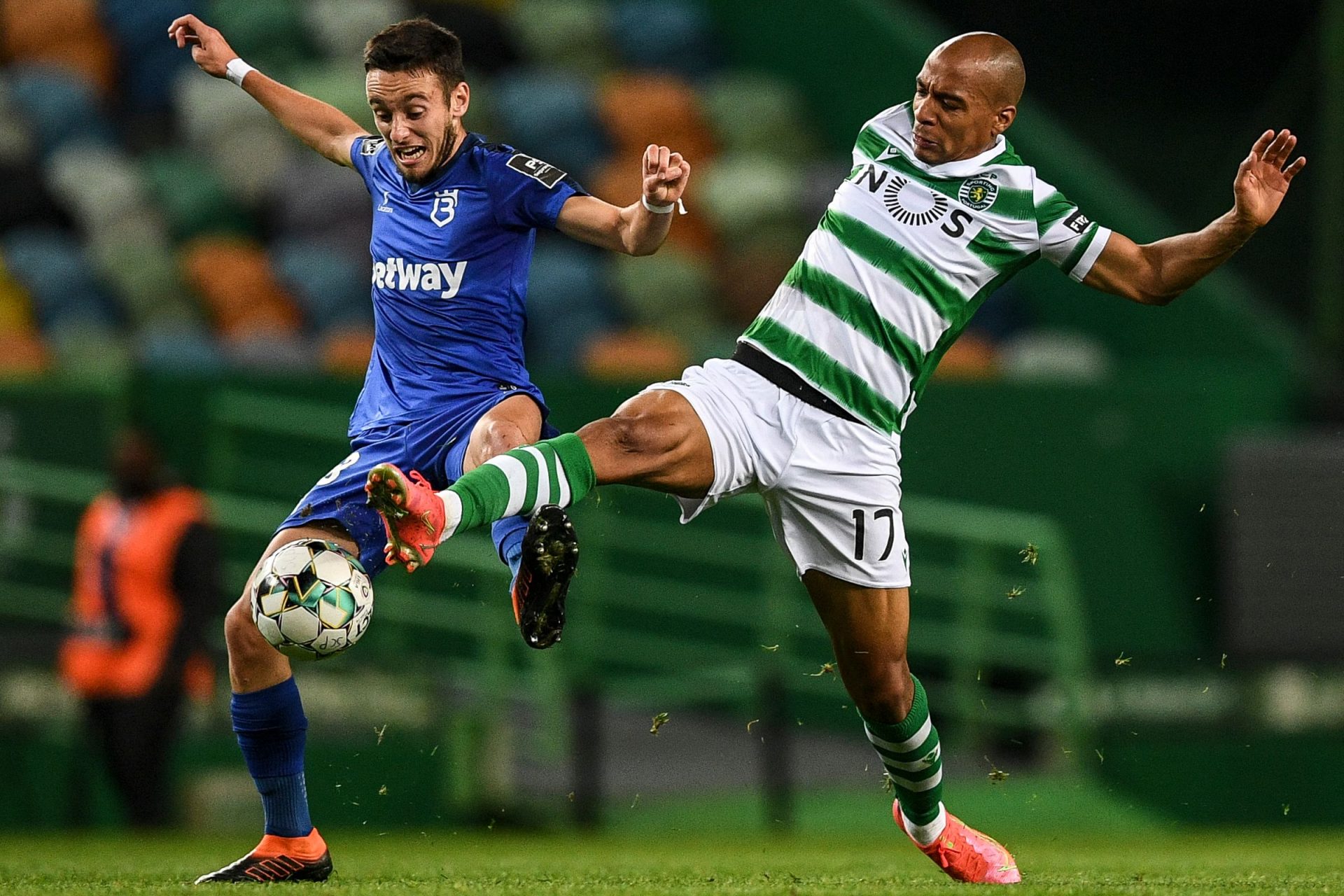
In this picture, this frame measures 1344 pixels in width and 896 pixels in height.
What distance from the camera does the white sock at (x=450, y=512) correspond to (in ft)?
18.3

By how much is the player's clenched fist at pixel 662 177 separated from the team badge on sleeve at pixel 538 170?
454 millimetres

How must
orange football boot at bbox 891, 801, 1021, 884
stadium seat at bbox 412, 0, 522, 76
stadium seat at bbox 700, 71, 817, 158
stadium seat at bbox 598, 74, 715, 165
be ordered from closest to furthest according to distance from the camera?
orange football boot at bbox 891, 801, 1021, 884 < stadium seat at bbox 598, 74, 715, 165 < stadium seat at bbox 700, 71, 817, 158 < stadium seat at bbox 412, 0, 522, 76

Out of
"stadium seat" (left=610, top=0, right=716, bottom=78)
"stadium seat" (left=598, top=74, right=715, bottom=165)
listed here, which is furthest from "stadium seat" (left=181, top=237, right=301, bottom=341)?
"stadium seat" (left=610, top=0, right=716, bottom=78)

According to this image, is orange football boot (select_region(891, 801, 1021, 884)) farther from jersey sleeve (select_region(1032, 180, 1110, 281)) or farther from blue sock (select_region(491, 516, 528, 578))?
jersey sleeve (select_region(1032, 180, 1110, 281))

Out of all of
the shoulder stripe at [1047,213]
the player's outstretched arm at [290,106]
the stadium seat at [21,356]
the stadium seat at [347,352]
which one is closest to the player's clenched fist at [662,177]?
the shoulder stripe at [1047,213]

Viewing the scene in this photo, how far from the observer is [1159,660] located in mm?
11656

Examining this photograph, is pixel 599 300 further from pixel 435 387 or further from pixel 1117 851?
pixel 435 387

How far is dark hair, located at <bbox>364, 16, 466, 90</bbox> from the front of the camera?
6285 millimetres

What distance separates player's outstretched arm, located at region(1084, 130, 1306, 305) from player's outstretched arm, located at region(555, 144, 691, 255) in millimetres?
1348

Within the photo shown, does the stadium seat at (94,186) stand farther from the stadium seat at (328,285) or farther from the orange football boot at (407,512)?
the orange football boot at (407,512)

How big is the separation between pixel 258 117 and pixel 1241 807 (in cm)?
805

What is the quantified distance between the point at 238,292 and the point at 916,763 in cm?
833

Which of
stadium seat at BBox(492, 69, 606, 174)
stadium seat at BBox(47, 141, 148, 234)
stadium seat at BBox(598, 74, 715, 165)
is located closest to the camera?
stadium seat at BBox(47, 141, 148, 234)

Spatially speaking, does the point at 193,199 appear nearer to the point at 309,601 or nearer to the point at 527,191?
the point at 527,191
